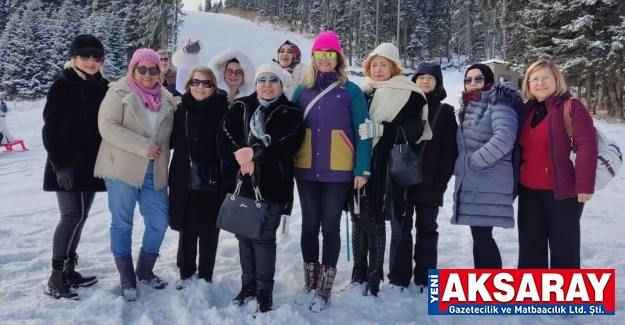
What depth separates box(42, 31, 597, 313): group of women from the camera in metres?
3.45

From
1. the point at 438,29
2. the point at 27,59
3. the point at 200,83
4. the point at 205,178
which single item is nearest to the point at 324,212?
the point at 205,178

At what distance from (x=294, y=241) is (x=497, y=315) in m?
2.59

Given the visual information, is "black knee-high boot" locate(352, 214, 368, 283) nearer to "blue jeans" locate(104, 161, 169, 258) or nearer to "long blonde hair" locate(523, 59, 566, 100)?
"blue jeans" locate(104, 161, 169, 258)

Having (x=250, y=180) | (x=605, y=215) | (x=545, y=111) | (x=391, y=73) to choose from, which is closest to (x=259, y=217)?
(x=250, y=180)

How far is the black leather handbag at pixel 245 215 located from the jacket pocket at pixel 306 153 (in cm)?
45

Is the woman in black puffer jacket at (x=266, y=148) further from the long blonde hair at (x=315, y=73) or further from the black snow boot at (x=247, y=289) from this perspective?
the long blonde hair at (x=315, y=73)

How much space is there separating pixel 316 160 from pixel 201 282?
1.61 meters

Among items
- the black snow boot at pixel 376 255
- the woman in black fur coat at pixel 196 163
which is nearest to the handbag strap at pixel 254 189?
the woman in black fur coat at pixel 196 163

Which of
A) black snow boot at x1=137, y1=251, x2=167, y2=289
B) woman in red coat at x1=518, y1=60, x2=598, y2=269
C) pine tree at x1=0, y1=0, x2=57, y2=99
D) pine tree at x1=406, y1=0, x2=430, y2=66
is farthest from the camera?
pine tree at x1=406, y1=0, x2=430, y2=66

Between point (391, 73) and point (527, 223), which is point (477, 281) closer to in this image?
point (527, 223)

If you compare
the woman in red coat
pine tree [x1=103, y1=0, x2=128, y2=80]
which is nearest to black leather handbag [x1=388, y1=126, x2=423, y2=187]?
the woman in red coat

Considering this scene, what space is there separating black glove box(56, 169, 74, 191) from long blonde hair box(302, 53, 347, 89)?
7.06 feet

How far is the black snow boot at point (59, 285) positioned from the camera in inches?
141

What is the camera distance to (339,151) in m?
3.51
